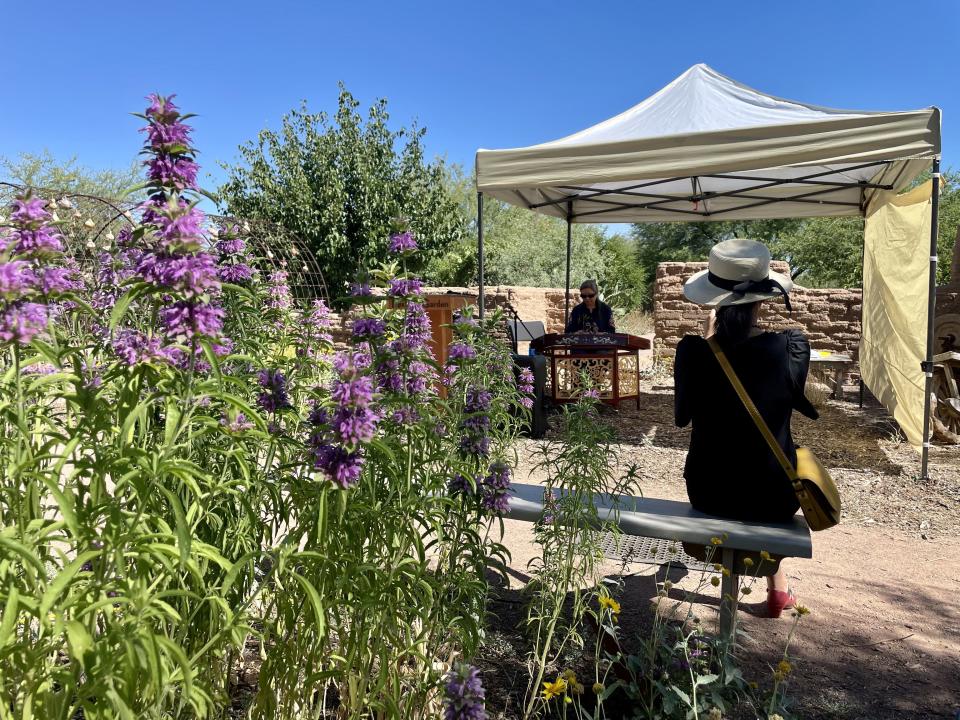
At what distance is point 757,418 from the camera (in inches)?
98.7

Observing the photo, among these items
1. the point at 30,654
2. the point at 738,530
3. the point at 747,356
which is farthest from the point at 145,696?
the point at 747,356

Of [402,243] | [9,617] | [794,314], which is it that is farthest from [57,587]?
[794,314]

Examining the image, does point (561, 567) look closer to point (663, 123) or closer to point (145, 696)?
point (145, 696)

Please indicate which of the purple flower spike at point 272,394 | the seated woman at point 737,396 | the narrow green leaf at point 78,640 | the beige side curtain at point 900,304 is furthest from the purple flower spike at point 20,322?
the beige side curtain at point 900,304

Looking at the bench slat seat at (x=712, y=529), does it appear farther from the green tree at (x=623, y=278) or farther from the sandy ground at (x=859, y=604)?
the green tree at (x=623, y=278)

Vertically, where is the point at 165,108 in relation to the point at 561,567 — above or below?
above

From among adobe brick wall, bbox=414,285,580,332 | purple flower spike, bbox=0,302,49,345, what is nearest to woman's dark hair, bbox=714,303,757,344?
purple flower spike, bbox=0,302,49,345

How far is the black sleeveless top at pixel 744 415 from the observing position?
8.36 ft

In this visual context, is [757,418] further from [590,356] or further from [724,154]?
[590,356]

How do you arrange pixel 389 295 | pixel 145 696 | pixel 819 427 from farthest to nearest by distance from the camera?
pixel 819 427 → pixel 389 295 → pixel 145 696

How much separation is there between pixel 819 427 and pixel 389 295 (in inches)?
255

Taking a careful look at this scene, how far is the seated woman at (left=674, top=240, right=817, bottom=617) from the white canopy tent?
6.96 feet

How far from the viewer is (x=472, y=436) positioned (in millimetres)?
2010

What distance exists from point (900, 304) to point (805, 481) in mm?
4963
